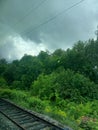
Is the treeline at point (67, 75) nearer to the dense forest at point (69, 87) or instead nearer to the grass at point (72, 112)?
the dense forest at point (69, 87)

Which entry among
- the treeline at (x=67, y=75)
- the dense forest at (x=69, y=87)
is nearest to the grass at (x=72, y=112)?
the dense forest at (x=69, y=87)

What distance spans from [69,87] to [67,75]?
1612 millimetres

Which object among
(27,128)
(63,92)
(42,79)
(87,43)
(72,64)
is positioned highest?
(87,43)

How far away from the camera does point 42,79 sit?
2089 centimetres

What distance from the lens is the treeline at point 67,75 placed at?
16859 mm

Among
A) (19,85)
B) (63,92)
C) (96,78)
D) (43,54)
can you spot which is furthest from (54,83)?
(43,54)

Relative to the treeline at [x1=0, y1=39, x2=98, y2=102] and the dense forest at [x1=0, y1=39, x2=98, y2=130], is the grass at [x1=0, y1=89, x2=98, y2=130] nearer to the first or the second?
the dense forest at [x1=0, y1=39, x2=98, y2=130]

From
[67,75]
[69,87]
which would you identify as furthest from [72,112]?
[67,75]

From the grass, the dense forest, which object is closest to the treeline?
the dense forest

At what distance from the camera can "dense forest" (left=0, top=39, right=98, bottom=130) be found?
480 inches

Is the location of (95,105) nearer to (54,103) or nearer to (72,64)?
(54,103)

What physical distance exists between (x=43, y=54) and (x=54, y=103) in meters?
24.4

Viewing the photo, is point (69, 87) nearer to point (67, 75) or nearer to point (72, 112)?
point (67, 75)

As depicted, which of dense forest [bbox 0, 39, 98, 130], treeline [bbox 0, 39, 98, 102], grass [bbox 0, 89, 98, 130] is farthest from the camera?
treeline [bbox 0, 39, 98, 102]
